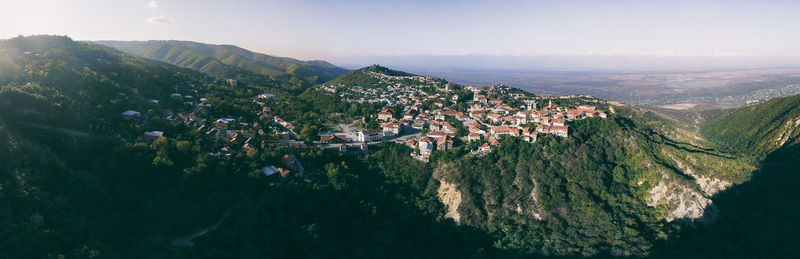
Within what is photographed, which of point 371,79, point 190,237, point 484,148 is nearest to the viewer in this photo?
point 190,237

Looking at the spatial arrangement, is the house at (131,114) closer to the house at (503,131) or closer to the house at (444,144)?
the house at (444,144)

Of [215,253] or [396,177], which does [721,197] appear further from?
[215,253]

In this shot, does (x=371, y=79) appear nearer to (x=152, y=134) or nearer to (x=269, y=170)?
(x=269, y=170)

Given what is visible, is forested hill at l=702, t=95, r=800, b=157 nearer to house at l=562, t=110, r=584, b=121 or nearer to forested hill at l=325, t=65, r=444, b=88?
house at l=562, t=110, r=584, b=121

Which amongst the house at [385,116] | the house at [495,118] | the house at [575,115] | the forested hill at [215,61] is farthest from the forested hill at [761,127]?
the forested hill at [215,61]

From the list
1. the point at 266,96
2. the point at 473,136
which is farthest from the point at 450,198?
the point at 266,96

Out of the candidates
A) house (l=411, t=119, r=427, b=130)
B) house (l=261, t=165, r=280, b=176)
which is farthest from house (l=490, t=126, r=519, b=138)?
house (l=261, t=165, r=280, b=176)
